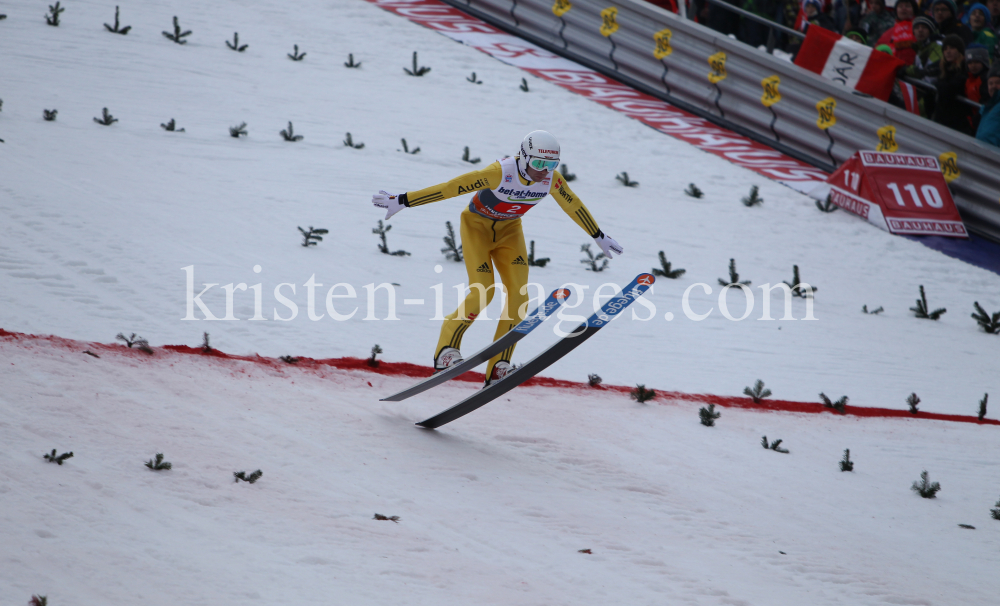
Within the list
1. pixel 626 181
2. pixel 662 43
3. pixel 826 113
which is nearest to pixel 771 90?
pixel 826 113

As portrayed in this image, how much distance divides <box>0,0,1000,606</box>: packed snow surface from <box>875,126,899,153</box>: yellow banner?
1490 mm

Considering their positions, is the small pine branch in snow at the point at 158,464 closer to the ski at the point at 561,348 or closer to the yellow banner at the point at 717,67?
the ski at the point at 561,348

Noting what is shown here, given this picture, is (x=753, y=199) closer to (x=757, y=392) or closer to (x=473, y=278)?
(x=757, y=392)

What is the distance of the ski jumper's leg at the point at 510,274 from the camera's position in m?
5.80

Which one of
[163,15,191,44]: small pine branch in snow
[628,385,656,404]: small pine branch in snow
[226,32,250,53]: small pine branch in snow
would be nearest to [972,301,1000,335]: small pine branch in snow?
[628,385,656,404]: small pine branch in snow

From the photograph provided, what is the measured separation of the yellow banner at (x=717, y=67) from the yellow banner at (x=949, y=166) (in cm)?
337

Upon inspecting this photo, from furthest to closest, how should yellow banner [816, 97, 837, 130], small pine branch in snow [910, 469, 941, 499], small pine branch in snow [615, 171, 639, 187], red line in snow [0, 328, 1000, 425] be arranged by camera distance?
yellow banner [816, 97, 837, 130]
small pine branch in snow [615, 171, 639, 187]
red line in snow [0, 328, 1000, 425]
small pine branch in snow [910, 469, 941, 499]

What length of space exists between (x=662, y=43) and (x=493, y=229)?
853 centimetres

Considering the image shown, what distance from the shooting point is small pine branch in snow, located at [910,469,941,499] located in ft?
17.5

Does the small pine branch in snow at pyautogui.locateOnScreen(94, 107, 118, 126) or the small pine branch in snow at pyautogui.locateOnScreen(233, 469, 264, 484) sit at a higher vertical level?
the small pine branch in snow at pyautogui.locateOnScreen(94, 107, 118, 126)

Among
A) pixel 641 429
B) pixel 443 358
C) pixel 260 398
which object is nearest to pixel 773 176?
pixel 641 429

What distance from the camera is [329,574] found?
12.1 ft

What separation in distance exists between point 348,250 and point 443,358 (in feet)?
9.28

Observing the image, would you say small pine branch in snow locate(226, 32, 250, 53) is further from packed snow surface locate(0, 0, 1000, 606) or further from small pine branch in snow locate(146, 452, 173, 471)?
small pine branch in snow locate(146, 452, 173, 471)
